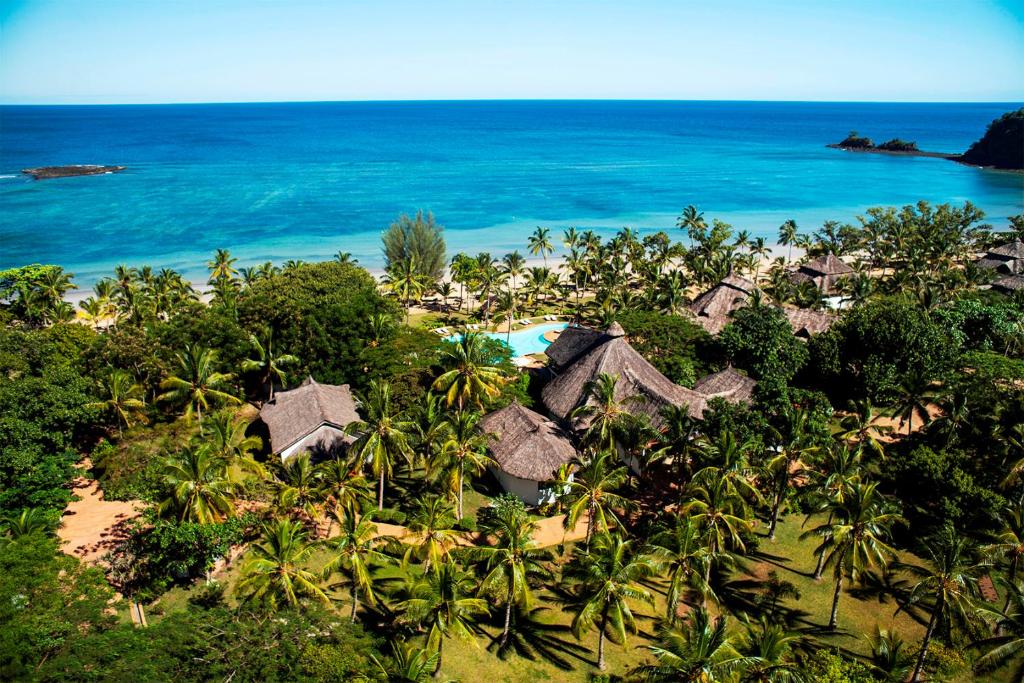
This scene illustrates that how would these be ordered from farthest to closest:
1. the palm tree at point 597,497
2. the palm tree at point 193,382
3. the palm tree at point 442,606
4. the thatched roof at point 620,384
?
the thatched roof at point 620,384 → the palm tree at point 193,382 → the palm tree at point 597,497 → the palm tree at point 442,606

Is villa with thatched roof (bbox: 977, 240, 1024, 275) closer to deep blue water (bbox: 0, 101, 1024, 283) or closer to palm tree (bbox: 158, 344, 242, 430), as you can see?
deep blue water (bbox: 0, 101, 1024, 283)

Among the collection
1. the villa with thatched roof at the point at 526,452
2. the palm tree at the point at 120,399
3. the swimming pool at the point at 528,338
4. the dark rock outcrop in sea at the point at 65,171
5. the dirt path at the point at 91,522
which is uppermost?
the dark rock outcrop in sea at the point at 65,171

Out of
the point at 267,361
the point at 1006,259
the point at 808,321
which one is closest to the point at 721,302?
the point at 808,321

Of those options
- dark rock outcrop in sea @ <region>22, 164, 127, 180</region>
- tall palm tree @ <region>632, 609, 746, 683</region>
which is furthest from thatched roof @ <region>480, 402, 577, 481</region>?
dark rock outcrop in sea @ <region>22, 164, 127, 180</region>

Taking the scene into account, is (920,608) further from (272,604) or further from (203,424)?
(203,424)

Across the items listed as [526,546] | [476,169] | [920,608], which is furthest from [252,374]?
[476,169]

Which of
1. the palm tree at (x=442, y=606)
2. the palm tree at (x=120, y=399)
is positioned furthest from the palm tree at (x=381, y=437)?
the palm tree at (x=120, y=399)

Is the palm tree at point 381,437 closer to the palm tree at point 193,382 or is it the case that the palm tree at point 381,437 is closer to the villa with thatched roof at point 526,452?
the villa with thatched roof at point 526,452

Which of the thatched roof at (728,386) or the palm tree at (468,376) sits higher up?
the palm tree at (468,376)
